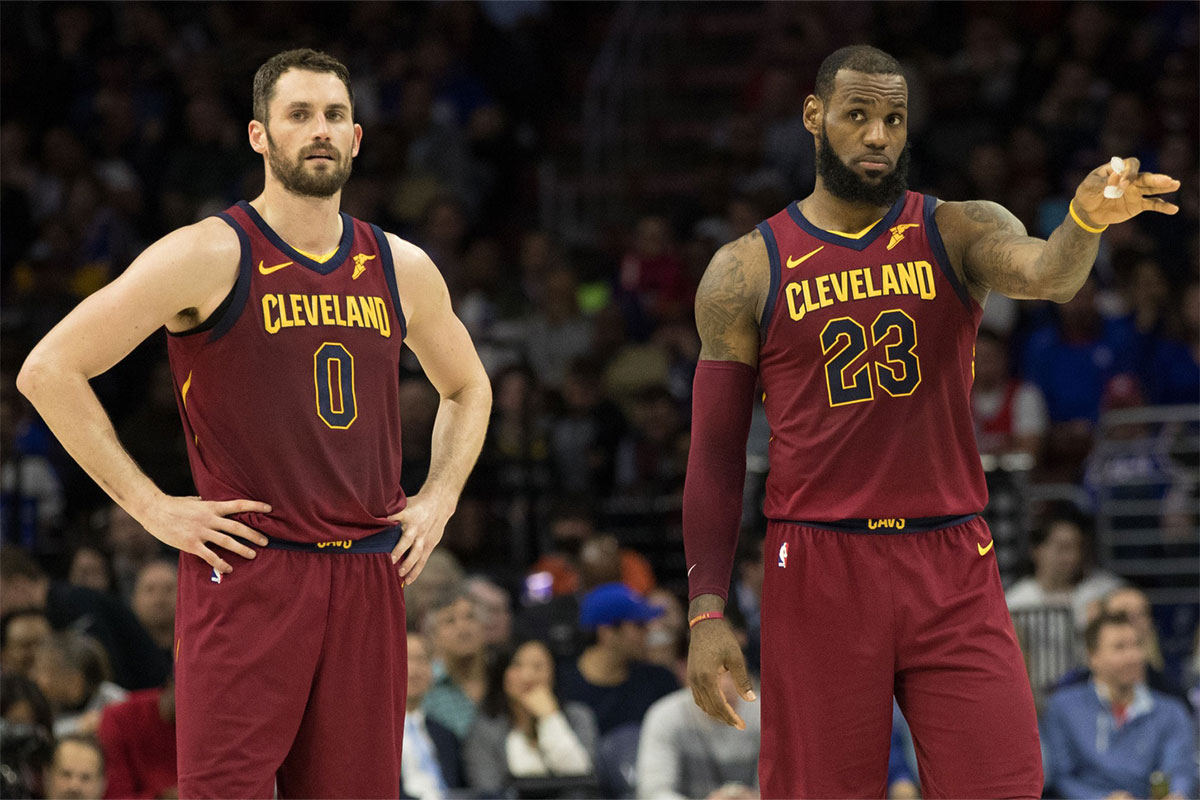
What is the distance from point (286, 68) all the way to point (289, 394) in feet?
3.15

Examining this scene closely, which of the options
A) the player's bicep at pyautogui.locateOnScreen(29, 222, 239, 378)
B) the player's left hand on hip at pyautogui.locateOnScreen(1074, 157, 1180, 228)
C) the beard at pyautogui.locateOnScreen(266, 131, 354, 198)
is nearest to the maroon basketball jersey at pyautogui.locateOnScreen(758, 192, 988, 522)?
the player's left hand on hip at pyautogui.locateOnScreen(1074, 157, 1180, 228)

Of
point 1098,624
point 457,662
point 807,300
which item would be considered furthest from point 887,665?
point 457,662

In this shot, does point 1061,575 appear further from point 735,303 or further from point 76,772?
point 735,303

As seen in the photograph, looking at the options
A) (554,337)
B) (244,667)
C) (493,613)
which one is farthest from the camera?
(554,337)

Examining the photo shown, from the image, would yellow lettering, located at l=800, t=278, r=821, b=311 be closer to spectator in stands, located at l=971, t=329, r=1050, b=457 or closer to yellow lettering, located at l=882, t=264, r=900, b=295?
yellow lettering, located at l=882, t=264, r=900, b=295

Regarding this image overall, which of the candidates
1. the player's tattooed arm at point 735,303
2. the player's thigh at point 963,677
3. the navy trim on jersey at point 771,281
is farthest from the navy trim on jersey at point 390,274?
the player's thigh at point 963,677

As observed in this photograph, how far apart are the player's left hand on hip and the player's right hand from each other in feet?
7.84

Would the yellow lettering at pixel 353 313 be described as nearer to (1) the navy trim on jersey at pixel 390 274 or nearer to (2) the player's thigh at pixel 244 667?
(1) the navy trim on jersey at pixel 390 274

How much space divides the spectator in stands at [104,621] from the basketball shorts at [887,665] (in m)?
5.64

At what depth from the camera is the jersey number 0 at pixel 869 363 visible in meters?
5.02

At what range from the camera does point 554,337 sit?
13891 millimetres

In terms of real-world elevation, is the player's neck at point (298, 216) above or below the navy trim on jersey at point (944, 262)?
above

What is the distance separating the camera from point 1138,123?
13812 millimetres

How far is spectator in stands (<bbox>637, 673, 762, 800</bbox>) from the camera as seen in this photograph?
876 centimetres
